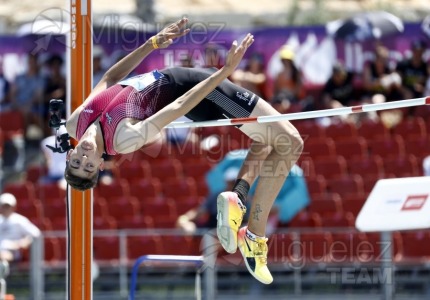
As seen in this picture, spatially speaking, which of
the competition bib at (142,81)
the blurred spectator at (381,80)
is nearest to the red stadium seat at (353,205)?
the blurred spectator at (381,80)

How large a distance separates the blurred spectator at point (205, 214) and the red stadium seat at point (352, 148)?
159 centimetres

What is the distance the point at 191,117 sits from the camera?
A: 7.15m

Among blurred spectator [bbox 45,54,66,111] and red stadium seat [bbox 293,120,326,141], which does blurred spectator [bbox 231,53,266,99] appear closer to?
red stadium seat [bbox 293,120,326,141]

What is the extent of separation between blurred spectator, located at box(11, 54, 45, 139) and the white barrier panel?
24.8 ft

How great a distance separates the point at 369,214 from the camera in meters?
7.72

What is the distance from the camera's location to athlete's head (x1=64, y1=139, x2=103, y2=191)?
6.44 m

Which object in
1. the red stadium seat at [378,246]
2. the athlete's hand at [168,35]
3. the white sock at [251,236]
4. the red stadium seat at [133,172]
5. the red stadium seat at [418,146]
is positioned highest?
the athlete's hand at [168,35]

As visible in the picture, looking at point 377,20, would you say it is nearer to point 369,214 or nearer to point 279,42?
point 279,42

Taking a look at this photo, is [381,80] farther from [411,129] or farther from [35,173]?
[35,173]

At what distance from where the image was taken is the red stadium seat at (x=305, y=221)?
457 inches

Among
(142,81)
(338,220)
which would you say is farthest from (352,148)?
(142,81)

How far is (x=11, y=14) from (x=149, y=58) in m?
11.9

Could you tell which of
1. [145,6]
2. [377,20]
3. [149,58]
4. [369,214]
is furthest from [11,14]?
[369,214]

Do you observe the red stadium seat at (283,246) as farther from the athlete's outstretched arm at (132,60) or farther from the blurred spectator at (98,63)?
the athlete's outstretched arm at (132,60)
